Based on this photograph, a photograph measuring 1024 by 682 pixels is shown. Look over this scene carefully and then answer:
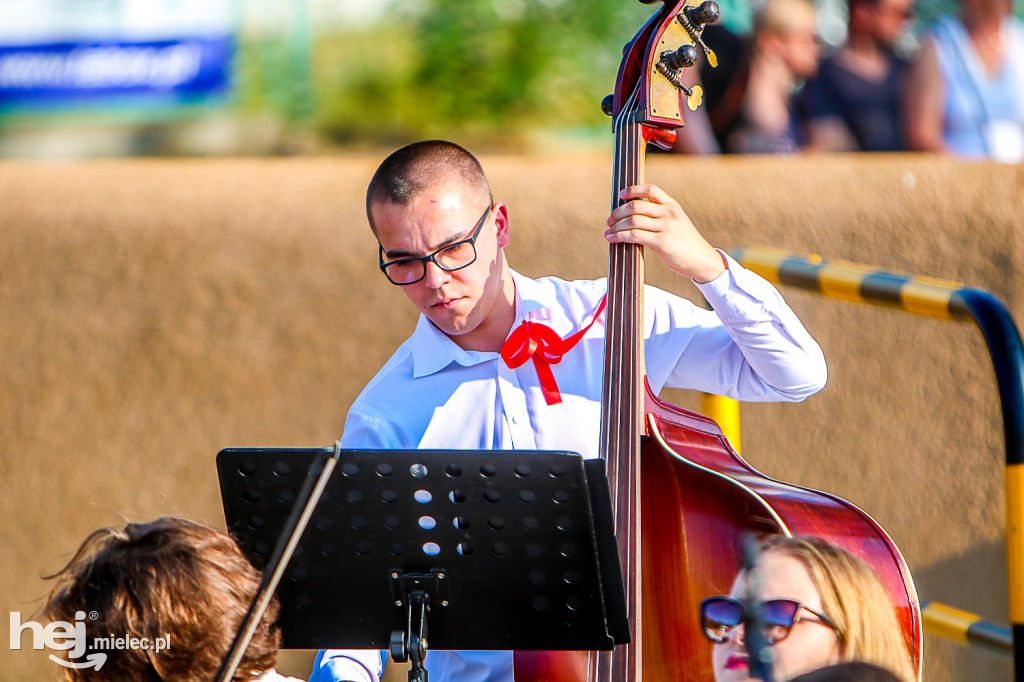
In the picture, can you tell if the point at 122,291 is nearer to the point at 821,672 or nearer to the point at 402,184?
the point at 402,184

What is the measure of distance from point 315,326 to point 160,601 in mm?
2506

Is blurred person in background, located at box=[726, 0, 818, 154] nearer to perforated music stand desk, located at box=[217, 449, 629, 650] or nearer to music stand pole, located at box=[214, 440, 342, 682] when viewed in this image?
perforated music stand desk, located at box=[217, 449, 629, 650]

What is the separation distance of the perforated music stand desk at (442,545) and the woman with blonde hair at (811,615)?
0.18 m

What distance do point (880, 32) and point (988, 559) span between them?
2283 mm

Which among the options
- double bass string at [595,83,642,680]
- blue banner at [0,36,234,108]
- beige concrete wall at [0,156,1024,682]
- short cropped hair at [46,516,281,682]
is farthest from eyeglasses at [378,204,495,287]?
blue banner at [0,36,234,108]

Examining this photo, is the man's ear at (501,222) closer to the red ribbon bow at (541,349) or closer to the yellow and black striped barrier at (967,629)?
the red ribbon bow at (541,349)

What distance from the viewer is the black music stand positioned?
5.69ft

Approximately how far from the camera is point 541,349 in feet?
7.50

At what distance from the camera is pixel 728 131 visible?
4.65 m

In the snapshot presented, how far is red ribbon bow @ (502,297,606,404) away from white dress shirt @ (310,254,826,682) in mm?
27

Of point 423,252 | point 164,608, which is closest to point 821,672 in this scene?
point 164,608

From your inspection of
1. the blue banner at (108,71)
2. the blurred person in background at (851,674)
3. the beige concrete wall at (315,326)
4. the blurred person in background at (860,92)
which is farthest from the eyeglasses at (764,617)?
the blue banner at (108,71)

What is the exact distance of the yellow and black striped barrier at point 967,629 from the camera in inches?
101

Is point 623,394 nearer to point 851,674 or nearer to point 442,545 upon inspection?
point 442,545
